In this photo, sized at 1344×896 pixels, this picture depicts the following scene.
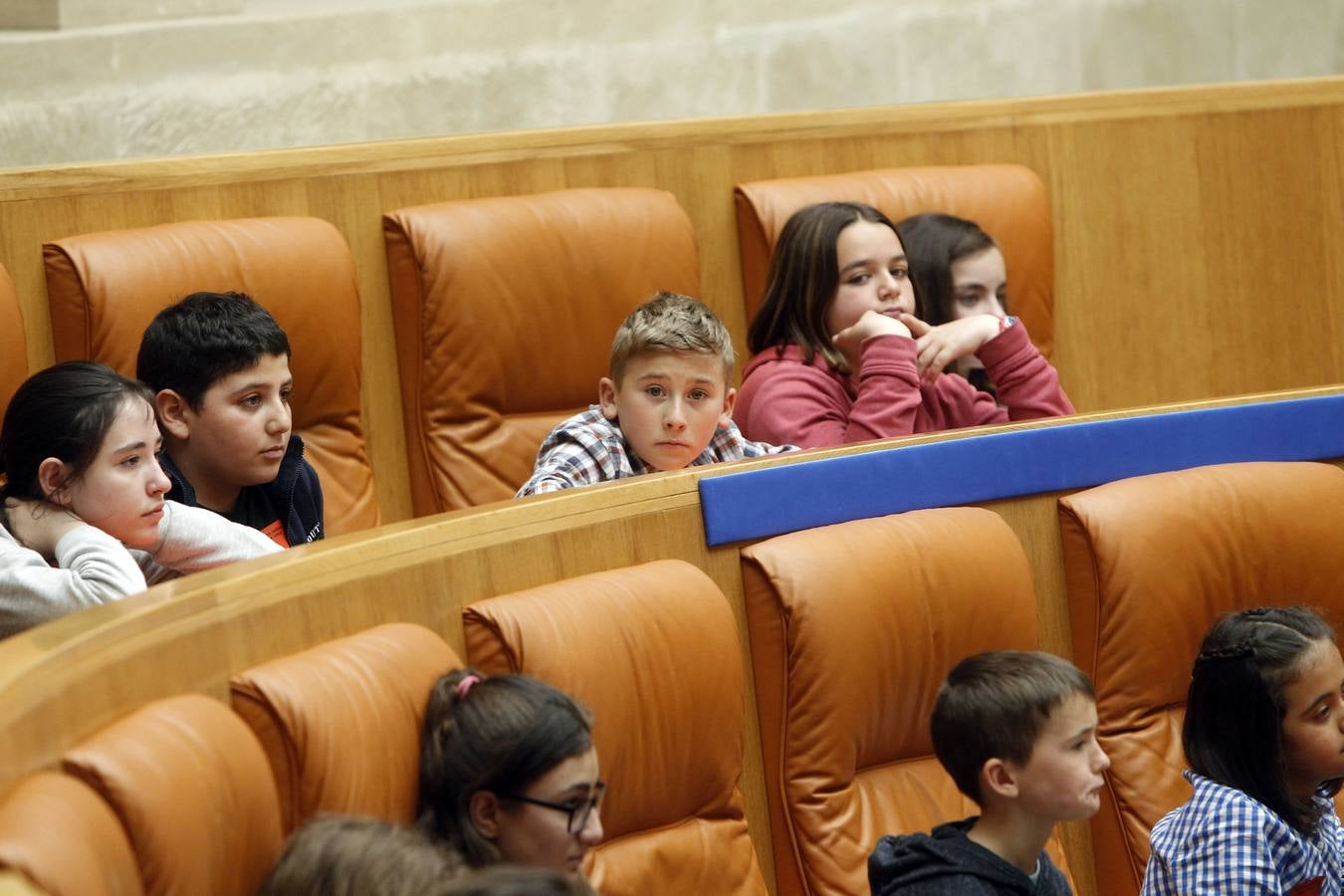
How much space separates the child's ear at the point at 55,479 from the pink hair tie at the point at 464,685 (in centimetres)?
36

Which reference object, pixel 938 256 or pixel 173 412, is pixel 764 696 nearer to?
pixel 173 412

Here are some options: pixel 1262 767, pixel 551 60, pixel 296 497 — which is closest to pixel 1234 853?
pixel 1262 767

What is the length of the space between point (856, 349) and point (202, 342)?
2.27 ft

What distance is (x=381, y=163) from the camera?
1.76 meters

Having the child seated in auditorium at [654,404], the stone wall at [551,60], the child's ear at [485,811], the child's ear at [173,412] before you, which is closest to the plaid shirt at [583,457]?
the child seated in auditorium at [654,404]

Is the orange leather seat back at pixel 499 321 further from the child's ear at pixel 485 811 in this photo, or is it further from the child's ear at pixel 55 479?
the child's ear at pixel 485 811

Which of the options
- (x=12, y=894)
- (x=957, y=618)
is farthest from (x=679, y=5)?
(x=12, y=894)

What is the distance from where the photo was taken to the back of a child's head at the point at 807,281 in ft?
5.84

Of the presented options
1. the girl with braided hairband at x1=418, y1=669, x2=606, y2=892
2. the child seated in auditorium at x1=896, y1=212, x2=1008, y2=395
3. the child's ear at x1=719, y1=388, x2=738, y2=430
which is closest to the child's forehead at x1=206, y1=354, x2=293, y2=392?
the child's ear at x1=719, y1=388, x2=738, y2=430

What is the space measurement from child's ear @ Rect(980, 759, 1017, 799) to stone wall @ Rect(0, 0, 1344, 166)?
51.4 inches

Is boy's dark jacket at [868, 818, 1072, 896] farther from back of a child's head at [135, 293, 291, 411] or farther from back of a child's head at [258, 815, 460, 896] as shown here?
back of a child's head at [135, 293, 291, 411]

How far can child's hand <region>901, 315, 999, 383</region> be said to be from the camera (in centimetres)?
173

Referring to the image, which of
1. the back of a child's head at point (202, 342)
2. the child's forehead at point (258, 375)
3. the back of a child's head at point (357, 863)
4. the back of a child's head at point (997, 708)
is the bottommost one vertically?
the back of a child's head at point (997, 708)

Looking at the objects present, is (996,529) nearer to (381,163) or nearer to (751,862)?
(751,862)
